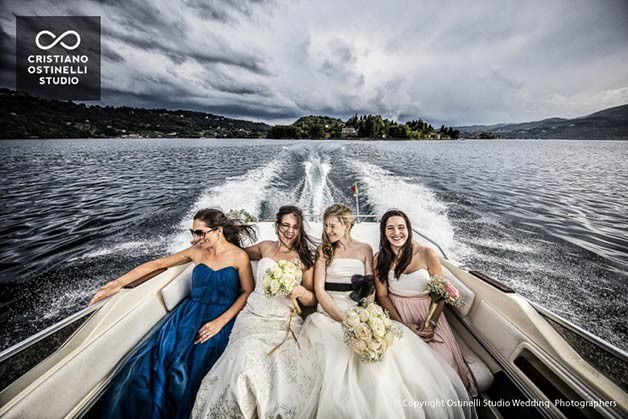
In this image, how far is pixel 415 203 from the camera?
816 cm

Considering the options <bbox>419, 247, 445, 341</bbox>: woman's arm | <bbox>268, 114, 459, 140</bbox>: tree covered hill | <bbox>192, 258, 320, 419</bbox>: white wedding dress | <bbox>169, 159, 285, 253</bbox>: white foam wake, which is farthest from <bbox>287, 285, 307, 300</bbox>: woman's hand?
<bbox>268, 114, 459, 140</bbox>: tree covered hill

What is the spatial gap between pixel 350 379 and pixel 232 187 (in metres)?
9.26

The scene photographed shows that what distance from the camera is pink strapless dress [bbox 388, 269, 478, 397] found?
211 cm

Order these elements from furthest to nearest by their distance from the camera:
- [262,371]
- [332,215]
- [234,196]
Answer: [234,196], [332,215], [262,371]

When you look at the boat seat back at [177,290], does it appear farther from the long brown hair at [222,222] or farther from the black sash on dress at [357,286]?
the black sash on dress at [357,286]

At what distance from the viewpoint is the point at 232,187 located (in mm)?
9742

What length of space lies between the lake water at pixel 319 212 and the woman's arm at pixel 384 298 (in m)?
3.20

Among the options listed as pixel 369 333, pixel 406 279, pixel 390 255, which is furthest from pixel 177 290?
pixel 406 279

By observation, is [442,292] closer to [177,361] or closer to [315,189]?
[177,361]

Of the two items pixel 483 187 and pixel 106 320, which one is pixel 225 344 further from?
pixel 483 187

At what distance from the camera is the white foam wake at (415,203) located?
5.61 metres

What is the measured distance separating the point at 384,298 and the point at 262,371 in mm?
1476

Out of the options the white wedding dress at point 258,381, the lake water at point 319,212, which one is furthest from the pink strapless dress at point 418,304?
the lake water at point 319,212

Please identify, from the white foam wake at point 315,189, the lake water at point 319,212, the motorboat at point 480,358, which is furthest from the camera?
the white foam wake at point 315,189
